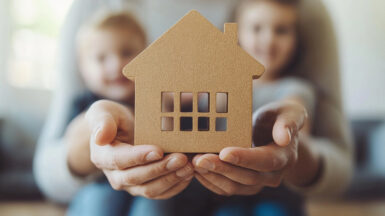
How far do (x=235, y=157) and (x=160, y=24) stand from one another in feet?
3.19

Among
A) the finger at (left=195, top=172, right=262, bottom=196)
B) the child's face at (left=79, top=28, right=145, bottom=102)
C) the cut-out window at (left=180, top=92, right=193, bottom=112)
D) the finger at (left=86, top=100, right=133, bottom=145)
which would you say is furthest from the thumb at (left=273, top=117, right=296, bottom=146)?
the child's face at (left=79, top=28, right=145, bottom=102)

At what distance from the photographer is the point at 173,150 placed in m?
0.56

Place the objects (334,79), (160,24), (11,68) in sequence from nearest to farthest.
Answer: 1. (334,79)
2. (160,24)
3. (11,68)

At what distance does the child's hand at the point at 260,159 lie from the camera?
50cm

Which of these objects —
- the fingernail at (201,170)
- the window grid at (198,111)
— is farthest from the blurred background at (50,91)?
the fingernail at (201,170)

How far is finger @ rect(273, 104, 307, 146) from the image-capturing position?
51cm

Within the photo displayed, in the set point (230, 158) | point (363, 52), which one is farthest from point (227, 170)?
point (363, 52)

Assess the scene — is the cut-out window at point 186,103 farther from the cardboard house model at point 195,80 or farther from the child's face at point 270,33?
the cardboard house model at point 195,80

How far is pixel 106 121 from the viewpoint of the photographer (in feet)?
1.69

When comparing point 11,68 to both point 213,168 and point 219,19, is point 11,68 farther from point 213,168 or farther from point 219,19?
point 213,168

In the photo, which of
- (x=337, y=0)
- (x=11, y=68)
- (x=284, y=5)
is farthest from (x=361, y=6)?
(x=11, y=68)

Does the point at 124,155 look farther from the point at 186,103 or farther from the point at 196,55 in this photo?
the point at 186,103

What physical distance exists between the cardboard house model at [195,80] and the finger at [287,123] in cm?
6

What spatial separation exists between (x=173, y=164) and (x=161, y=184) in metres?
0.08
